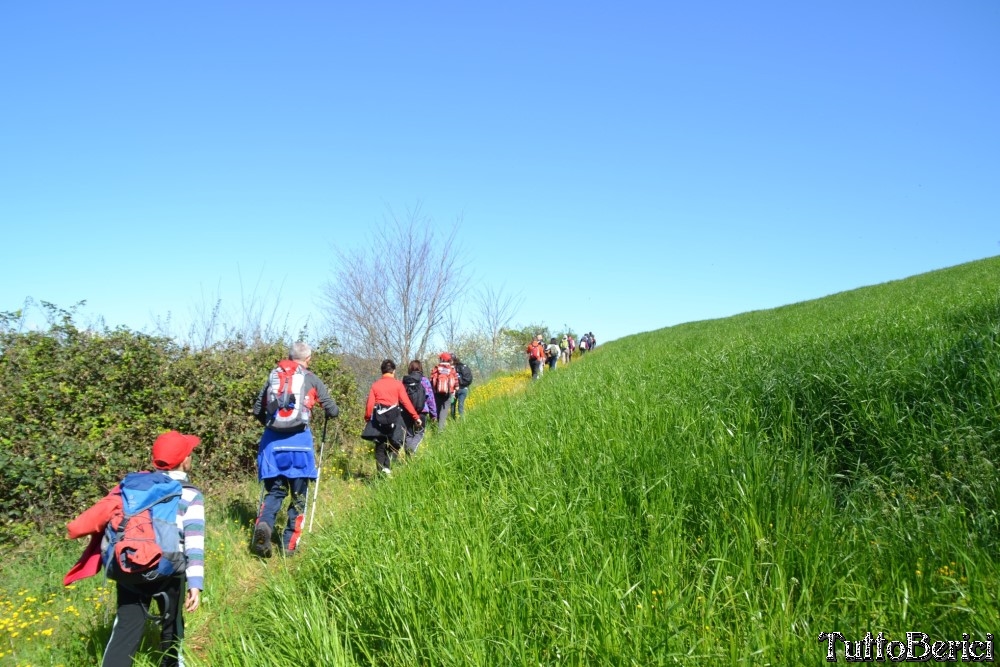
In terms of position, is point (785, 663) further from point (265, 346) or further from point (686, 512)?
point (265, 346)

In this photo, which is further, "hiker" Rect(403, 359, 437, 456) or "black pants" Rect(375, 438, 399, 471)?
"hiker" Rect(403, 359, 437, 456)

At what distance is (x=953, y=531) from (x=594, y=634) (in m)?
1.69

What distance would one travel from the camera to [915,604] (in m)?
2.24

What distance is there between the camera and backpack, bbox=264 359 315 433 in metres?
5.69

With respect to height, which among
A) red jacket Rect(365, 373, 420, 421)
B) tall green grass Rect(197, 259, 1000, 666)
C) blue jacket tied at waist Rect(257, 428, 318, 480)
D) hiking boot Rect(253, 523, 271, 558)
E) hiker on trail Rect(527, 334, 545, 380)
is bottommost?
hiking boot Rect(253, 523, 271, 558)

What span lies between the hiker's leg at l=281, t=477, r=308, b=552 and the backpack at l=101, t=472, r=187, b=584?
2.24 meters

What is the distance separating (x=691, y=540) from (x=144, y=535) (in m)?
3.05

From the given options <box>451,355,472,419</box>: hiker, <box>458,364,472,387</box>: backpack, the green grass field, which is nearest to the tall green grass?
the green grass field

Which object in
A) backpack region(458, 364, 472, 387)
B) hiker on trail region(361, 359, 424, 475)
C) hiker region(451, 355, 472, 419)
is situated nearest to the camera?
hiker on trail region(361, 359, 424, 475)

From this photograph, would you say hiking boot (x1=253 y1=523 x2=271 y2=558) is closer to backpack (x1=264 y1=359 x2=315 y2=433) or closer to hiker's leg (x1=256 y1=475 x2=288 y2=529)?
hiker's leg (x1=256 y1=475 x2=288 y2=529)

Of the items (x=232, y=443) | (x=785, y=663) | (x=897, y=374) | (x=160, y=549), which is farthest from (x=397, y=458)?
(x=785, y=663)

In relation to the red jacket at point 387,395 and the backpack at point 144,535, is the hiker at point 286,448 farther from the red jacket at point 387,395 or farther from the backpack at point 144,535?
the backpack at point 144,535

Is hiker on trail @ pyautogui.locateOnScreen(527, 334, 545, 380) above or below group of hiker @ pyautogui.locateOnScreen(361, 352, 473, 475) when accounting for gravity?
above

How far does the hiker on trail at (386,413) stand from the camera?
26.0 ft
